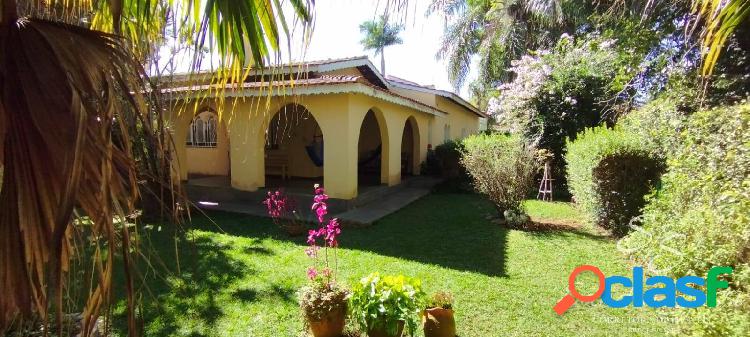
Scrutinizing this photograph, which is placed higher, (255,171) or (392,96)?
(392,96)

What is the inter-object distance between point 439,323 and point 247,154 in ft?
27.9

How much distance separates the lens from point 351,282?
17.4ft

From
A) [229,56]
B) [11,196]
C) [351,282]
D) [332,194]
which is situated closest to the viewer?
[11,196]

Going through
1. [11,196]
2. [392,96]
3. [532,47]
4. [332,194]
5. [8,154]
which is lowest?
[332,194]

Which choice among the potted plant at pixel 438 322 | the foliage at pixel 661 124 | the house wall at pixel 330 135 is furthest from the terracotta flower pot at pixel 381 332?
the foliage at pixel 661 124

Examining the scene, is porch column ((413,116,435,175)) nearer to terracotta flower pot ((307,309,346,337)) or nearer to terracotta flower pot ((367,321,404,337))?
terracotta flower pot ((307,309,346,337))

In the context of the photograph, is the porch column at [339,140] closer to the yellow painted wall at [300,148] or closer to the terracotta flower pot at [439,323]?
the yellow painted wall at [300,148]

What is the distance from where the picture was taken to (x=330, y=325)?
363cm

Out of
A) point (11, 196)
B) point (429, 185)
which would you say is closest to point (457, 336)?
point (11, 196)

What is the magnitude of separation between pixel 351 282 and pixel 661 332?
11.2ft

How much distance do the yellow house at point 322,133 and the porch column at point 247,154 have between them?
0.03 meters

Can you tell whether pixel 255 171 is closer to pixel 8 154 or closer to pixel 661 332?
A: pixel 661 332

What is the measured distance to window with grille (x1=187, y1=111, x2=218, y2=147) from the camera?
1462 centimetres

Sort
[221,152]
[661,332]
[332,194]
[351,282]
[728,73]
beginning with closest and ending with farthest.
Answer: [661,332], [351,282], [728,73], [332,194], [221,152]
